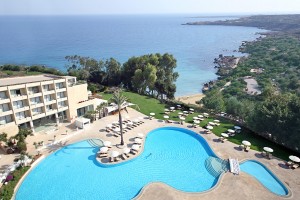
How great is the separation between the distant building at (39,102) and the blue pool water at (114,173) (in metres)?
7.13

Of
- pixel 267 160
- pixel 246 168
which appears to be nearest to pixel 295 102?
pixel 267 160

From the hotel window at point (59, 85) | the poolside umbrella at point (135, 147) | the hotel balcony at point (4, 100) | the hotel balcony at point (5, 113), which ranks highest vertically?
the hotel window at point (59, 85)

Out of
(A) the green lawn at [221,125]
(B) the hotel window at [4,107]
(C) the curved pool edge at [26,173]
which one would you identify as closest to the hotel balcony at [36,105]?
(B) the hotel window at [4,107]

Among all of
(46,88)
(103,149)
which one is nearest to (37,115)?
(46,88)

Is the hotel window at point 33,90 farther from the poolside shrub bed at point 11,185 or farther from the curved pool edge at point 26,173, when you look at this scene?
the poolside shrub bed at point 11,185

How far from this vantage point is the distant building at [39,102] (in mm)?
30438

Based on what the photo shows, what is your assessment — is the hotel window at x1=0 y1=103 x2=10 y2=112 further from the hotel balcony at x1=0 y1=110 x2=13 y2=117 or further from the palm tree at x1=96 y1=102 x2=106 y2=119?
the palm tree at x1=96 y1=102 x2=106 y2=119

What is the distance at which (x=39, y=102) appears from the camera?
3334cm

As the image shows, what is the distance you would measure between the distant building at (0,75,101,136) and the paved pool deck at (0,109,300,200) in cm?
228

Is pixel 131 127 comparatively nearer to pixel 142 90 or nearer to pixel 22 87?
pixel 22 87

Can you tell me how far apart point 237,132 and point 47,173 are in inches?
943

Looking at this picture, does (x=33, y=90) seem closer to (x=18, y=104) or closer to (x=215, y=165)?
(x=18, y=104)

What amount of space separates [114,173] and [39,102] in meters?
15.3

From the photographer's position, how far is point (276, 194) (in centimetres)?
2191
